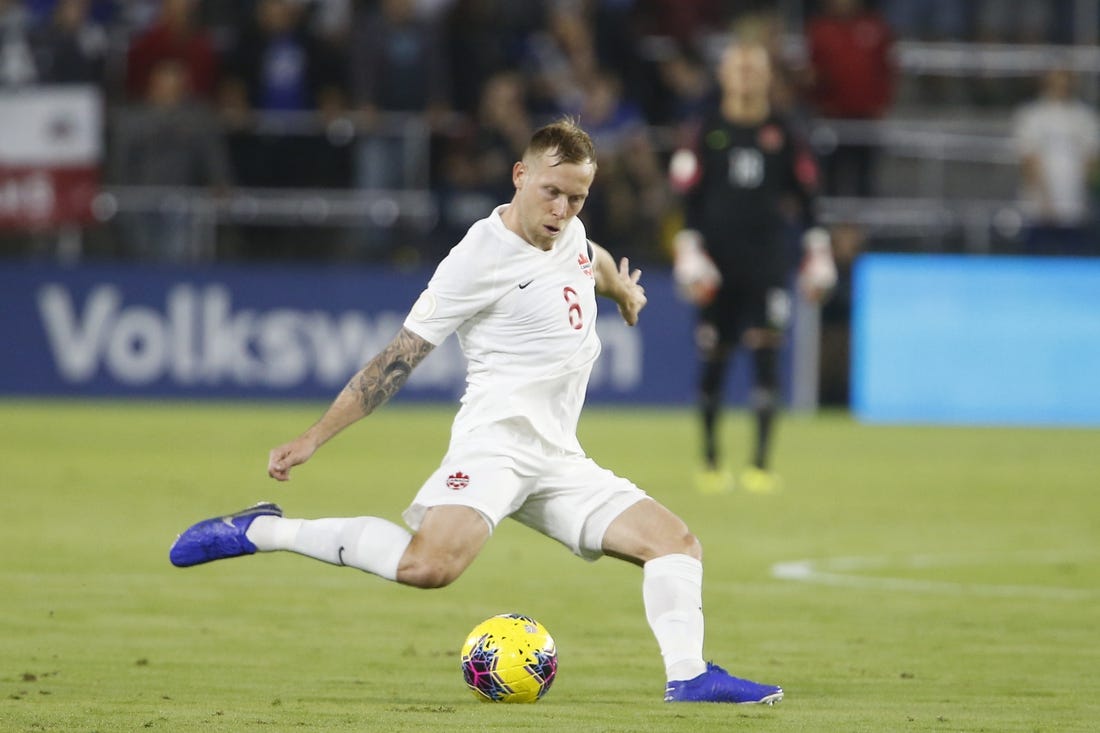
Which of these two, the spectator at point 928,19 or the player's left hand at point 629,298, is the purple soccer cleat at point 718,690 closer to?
the player's left hand at point 629,298

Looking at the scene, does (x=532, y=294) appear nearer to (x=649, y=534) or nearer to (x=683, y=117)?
(x=649, y=534)

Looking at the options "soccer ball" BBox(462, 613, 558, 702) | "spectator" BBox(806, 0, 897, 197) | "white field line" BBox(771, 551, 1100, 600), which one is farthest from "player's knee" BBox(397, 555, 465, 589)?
"spectator" BBox(806, 0, 897, 197)

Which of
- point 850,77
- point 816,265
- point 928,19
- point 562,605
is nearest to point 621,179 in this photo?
point 850,77

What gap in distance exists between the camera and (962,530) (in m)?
11.7

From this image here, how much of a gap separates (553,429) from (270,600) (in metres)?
A: 2.56

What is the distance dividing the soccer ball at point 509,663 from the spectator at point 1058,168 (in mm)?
15130

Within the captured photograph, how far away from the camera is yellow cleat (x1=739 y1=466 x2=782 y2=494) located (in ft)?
44.8

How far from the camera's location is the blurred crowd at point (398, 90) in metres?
19.4

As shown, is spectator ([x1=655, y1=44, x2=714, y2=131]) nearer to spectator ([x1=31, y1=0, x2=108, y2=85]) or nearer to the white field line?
spectator ([x1=31, y1=0, x2=108, y2=85])

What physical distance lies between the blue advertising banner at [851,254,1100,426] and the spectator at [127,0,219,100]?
670 cm

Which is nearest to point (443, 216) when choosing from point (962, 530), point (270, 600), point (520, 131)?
point (520, 131)

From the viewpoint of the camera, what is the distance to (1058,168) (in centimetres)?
2108

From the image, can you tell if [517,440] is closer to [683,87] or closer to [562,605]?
[562,605]

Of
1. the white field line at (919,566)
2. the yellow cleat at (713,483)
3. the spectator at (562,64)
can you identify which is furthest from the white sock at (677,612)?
the spectator at (562,64)
